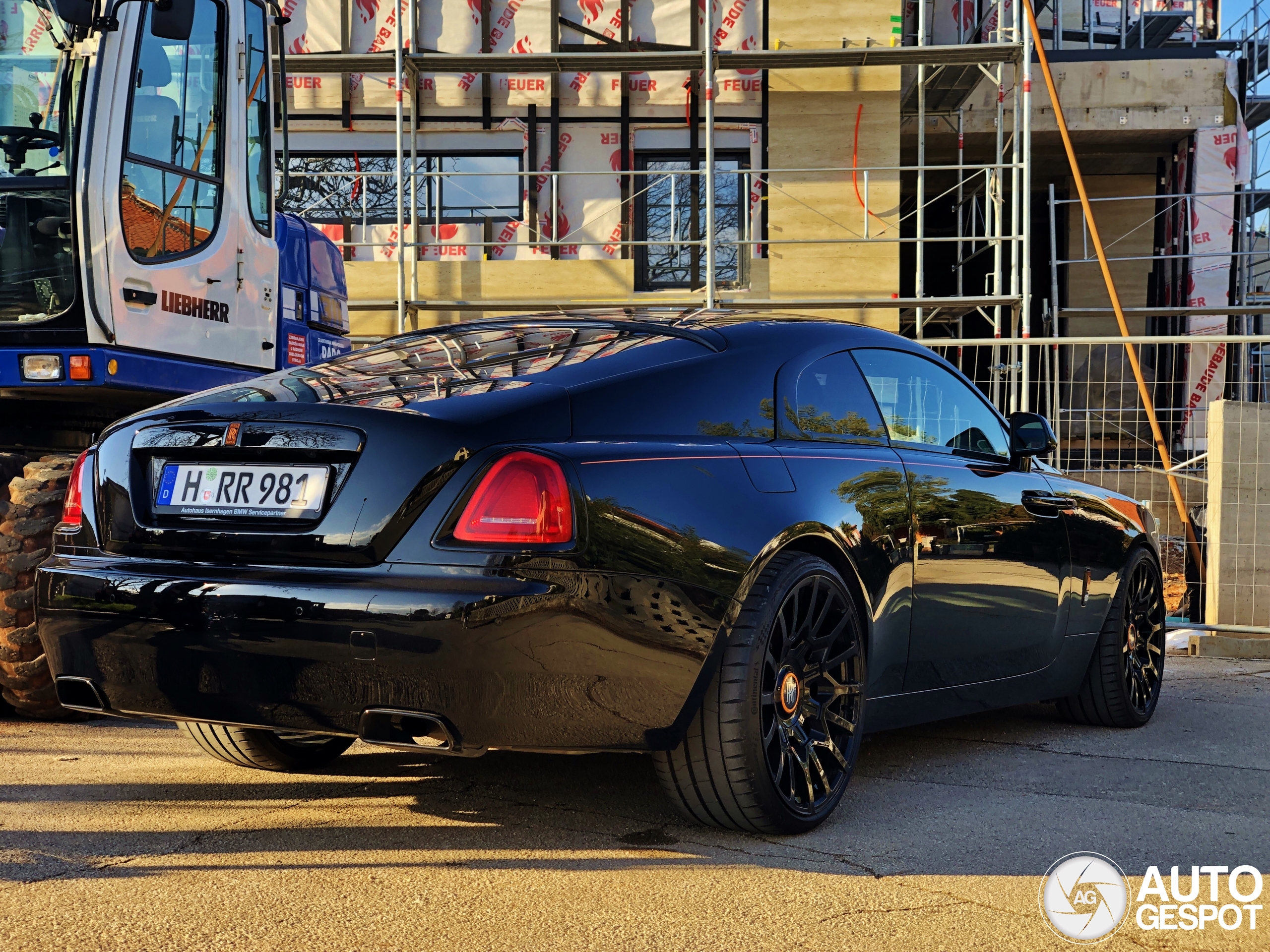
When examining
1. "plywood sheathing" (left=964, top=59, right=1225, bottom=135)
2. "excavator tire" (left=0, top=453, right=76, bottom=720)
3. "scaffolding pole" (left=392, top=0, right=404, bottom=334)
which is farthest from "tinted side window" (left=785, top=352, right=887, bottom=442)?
"plywood sheathing" (left=964, top=59, right=1225, bottom=135)

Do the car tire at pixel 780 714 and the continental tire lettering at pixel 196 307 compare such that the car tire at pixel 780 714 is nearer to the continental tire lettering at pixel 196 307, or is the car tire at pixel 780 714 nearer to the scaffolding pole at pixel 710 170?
the continental tire lettering at pixel 196 307

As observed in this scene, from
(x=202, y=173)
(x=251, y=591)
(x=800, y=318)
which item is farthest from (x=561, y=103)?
(x=251, y=591)

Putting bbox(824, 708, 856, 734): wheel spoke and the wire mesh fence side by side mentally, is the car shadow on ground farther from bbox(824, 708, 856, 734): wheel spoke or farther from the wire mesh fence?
the wire mesh fence

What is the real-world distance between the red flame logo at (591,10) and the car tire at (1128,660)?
39.6 ft

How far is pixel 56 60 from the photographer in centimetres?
541

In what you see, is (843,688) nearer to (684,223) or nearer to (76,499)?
(76,499)

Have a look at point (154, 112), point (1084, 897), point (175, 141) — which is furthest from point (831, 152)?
point (1084, 897)

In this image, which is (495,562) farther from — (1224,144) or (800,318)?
(1224,144)

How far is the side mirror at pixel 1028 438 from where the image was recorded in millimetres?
4773

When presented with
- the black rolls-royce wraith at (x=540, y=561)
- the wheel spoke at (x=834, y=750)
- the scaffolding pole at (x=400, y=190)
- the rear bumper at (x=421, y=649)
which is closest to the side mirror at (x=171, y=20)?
the black rolls-royce wraith at (x=540, y=561)

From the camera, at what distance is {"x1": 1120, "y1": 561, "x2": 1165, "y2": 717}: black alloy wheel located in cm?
526

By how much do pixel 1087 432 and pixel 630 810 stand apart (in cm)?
691

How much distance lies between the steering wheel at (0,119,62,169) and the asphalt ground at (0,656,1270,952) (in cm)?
222

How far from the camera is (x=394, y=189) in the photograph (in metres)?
16.0
